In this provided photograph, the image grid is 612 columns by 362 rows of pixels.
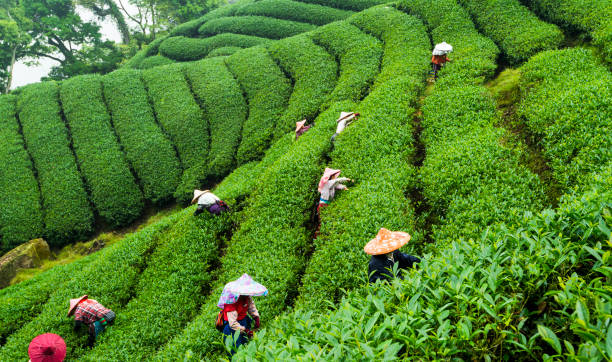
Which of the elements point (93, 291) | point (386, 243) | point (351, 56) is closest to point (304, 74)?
point (351, 56)

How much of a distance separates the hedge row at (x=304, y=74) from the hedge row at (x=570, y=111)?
9.62 metres

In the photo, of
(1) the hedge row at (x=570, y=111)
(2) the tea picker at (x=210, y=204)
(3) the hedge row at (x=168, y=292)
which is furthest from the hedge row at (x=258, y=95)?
(1) the hedge row at (x=570, y=111)

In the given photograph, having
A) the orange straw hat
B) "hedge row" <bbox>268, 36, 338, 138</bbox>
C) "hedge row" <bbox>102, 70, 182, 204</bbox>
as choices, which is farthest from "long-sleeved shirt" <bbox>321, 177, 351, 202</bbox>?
"hedge row" <bbox>102, 70, 182, 204</bbox>

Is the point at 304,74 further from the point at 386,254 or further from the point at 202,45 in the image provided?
the point at 386,254

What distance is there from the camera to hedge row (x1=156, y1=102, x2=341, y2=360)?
7.36 m

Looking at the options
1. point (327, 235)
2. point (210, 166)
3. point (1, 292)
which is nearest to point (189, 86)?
point (210, 166)

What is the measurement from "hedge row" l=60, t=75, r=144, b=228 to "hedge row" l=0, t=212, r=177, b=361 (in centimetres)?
675

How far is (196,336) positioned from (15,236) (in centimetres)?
1632

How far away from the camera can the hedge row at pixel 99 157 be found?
18250 mm

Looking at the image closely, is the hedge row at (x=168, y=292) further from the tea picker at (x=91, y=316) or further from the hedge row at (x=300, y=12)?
the hedge row at (x=300, y=12)

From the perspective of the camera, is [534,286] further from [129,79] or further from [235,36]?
[235,36]

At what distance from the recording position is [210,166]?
18.7 m

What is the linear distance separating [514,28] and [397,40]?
5656 mm

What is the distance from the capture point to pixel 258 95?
20.7 m
